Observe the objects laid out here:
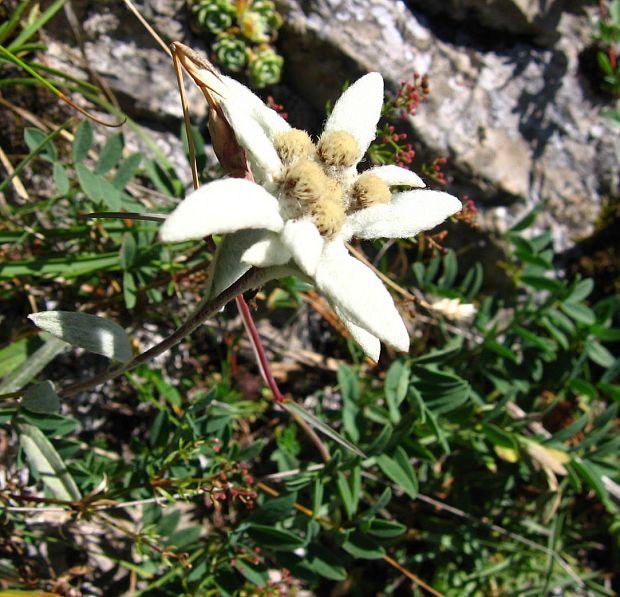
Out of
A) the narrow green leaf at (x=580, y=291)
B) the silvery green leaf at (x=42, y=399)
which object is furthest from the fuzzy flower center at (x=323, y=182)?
the narrow green leaf at (x=580, y=291)

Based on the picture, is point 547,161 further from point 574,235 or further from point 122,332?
point 122,332

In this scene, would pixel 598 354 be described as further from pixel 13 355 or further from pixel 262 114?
pixel 13 355

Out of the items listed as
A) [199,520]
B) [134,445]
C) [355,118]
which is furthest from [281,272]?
[199,520]

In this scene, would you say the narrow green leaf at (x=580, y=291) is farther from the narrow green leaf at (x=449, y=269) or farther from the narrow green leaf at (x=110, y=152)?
the narrow green leaf at (x=110, y=152)

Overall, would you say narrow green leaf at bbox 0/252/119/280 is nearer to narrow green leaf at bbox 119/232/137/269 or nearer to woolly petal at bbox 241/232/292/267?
narrow green leaf at bbox 119/232/137/269

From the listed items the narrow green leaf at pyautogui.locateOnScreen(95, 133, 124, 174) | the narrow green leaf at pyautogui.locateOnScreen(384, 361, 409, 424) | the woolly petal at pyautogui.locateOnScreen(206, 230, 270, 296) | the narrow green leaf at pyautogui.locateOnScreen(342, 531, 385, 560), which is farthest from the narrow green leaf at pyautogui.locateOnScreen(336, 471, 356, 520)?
the narrow green leaf at pyautogui.locateOnScreen(95, 133, 124, 174)

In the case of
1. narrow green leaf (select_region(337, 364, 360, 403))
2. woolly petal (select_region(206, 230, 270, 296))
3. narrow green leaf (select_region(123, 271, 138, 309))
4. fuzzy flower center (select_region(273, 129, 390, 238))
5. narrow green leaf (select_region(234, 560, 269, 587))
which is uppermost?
fuzzy flower center (select_region(273, 129, 390, 238))
